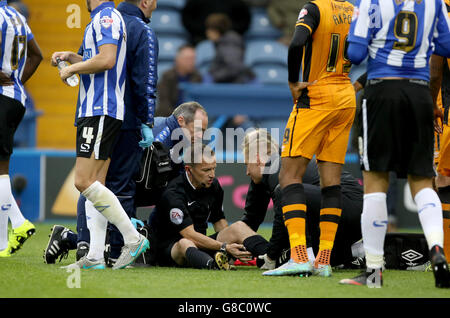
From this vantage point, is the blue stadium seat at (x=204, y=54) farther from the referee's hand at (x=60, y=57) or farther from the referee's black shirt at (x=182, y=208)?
the referee's hand at (x=60, y=57)

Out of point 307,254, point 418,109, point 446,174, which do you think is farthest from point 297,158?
point 446,174

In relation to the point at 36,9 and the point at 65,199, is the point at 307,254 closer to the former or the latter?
the point at 65,199

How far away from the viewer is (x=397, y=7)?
14.4 feet

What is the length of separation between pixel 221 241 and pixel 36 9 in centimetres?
1080

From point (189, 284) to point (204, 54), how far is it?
381 inches

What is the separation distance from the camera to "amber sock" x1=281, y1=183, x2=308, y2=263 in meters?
4.97

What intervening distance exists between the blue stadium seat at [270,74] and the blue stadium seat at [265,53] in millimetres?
100

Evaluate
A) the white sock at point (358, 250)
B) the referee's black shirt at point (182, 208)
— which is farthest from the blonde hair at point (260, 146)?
the white sock at point (358, 250)

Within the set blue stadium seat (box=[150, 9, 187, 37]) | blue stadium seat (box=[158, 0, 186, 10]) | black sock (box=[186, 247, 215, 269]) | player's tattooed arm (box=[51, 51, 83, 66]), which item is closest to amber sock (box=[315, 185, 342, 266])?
black sock (box=[186, 247, 215, 269])

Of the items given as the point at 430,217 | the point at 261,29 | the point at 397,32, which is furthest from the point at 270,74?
the point at 430,217

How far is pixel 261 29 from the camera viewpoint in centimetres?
1477

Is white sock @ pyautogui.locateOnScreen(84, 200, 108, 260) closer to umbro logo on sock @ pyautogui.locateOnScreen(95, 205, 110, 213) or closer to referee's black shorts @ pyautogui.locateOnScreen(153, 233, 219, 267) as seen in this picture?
umbro logo on sock @ pyautogui.locateOnScreen(95, 205, 110, 213)

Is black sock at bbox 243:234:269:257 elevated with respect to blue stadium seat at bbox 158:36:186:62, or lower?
lower

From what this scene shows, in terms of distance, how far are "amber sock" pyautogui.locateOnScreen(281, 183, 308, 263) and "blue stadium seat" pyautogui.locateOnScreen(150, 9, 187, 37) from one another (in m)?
9.87
